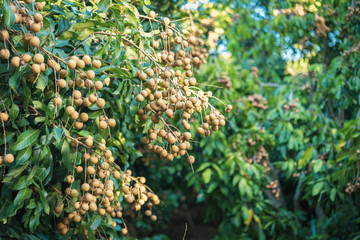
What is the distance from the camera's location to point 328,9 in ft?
9.43

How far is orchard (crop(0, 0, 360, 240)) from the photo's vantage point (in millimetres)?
1004

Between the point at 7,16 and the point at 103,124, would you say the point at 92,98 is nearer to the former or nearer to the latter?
the point at 103,124

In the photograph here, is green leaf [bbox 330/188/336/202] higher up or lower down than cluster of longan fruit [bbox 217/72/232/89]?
lower down

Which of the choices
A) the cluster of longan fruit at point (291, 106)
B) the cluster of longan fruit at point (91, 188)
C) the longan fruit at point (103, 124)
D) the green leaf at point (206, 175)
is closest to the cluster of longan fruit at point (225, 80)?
the cluster of longan fruit at point (291, 106)

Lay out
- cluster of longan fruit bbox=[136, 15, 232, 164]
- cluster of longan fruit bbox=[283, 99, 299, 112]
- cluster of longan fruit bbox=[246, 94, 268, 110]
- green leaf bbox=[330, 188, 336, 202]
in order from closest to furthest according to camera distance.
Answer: cluster of longan fruit bbox=[136, 15, 232, 164] < green leaf bbox=[330, 188, 336, 202] < cluster of longan fruit bbox=[283, 99, 299, 112] < cluster of longan fruit bbox=[246, 94, 268, 110]

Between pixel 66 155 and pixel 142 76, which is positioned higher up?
pixel 142 76

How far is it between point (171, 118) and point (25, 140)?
40cm

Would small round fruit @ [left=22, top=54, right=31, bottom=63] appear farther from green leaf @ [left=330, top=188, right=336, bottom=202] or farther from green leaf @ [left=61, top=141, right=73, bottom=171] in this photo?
green leaf @ [left=330, top=188, right=336, bottom=202]

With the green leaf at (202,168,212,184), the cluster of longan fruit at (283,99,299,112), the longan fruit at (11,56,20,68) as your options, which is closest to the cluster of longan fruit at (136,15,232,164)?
the longan fruit at (11,56,20,68)

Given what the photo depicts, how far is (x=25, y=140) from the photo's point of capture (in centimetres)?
98

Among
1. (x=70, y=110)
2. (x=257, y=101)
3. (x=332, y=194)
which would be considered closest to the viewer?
(x=70, y=110)

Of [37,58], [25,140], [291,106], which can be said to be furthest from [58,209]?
[291,106]

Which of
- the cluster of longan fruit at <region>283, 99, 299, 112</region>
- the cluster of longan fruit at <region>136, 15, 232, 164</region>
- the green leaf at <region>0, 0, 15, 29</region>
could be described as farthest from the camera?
the cluster of longan fruit at <region>283, 99, 299, 112</region>

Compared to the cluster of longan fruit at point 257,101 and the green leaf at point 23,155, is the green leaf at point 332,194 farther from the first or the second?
the green leaf at point 23,155
